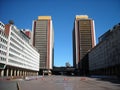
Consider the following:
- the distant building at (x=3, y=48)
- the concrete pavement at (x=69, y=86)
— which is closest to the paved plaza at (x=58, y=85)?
the concrete pavement at (x=69, y=86)

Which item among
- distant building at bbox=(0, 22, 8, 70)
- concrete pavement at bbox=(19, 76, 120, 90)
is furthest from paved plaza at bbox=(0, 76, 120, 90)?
distant building at bbox=(0, 22, 8, 70)

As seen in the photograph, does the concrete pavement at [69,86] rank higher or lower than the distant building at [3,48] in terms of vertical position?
lower

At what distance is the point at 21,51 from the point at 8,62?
1148 inches

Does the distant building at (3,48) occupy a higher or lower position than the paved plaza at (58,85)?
higher

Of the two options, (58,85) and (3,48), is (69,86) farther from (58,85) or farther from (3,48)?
(3,48)

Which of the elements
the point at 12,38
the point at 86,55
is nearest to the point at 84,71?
the point at 86,55

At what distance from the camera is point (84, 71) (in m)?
194

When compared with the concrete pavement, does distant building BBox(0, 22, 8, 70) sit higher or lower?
higher

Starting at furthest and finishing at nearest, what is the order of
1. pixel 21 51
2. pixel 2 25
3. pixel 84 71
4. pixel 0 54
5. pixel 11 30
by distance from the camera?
pixel 84 71 < pixel 21 51 < pixel 11 30 < pixel 2 25 < pixel 0 54

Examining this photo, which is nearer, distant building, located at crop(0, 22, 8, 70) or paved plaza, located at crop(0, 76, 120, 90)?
paved plaza, located at crop(0, 76, 120, 90)

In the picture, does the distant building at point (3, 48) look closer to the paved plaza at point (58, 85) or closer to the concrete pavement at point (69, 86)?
the paved plaza at point (58, 85)

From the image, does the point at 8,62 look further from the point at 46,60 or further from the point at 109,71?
the point at 46,60

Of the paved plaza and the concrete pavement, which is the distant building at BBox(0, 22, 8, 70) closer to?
the paved plaza

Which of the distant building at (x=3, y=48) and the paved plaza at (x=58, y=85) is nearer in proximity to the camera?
the paved plaza at (x=58, y=85)
